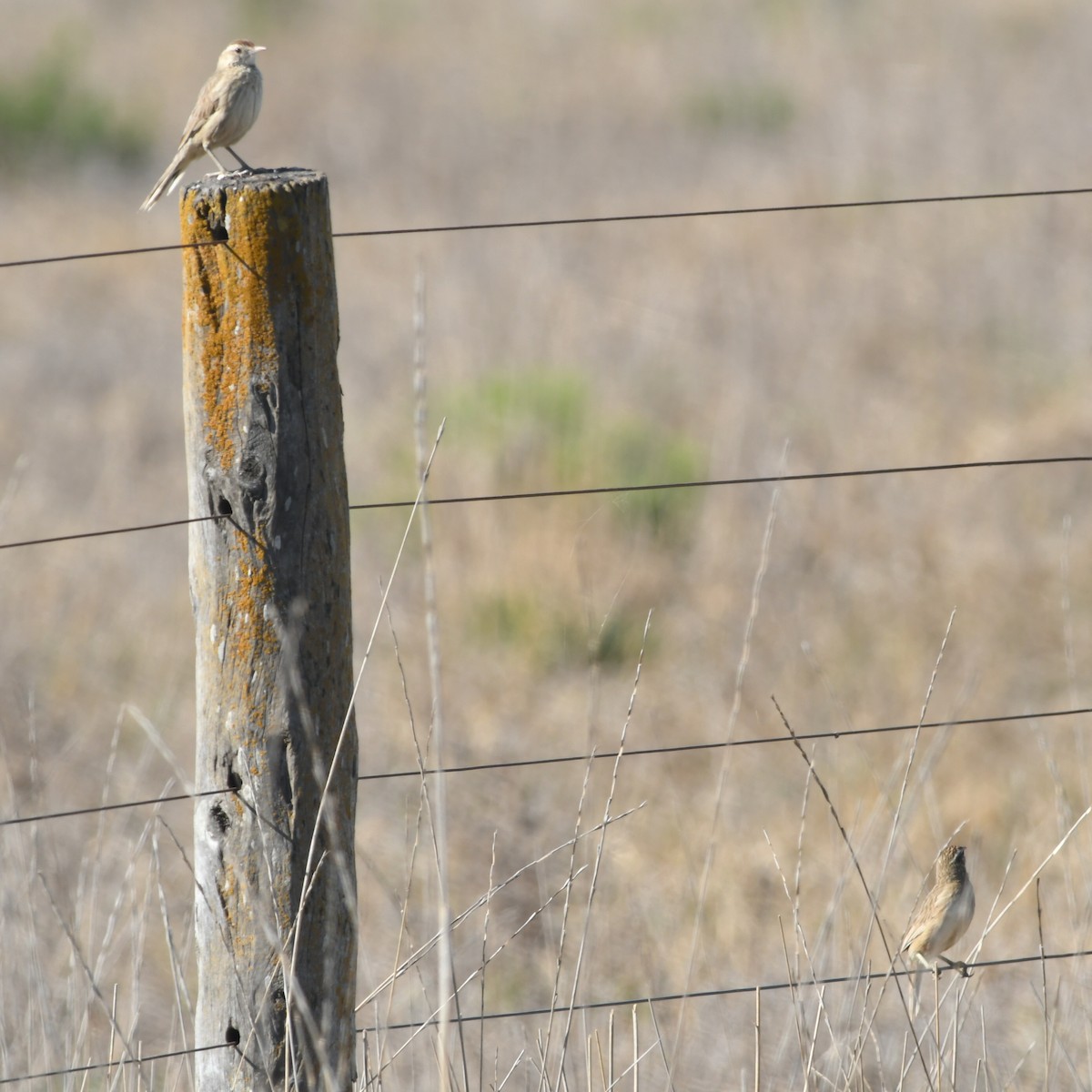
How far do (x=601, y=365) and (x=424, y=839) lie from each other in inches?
181

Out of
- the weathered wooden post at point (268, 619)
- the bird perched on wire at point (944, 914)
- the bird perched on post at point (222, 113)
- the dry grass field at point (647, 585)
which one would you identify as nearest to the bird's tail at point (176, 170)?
the bird perched on post at point (222, 113)

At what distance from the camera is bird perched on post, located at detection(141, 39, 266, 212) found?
10.3 ft

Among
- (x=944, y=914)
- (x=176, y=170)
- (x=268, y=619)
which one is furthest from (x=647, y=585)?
(x=268, y=619)

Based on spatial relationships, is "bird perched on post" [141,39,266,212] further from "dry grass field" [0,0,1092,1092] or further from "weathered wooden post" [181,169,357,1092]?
"weathered wooden post" [181,169,357,1092]

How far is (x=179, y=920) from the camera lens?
15.9ft

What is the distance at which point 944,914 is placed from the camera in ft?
8.25

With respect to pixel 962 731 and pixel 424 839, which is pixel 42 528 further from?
pixel 962 731

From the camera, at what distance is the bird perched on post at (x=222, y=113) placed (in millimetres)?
3150

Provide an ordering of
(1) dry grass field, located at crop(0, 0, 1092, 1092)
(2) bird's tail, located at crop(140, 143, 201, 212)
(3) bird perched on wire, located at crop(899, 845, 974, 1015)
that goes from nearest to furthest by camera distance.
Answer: (3) bird perched on wire, located at crop(899, 845, 974, 1015) < (2) bird's tail, located at crop(140, 143, 201, 212) < (1) dry grass field, located at crop(0, 0, 1092, 1092)

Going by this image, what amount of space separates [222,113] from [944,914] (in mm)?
2217

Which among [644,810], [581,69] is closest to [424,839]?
[644,810]

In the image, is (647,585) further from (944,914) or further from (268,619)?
(268,619)

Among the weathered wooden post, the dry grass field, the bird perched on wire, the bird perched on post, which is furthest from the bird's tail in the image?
the bird perched on wire

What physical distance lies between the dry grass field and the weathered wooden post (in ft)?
0.48
